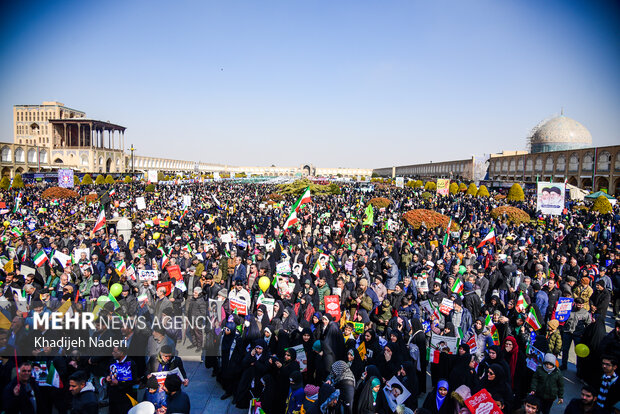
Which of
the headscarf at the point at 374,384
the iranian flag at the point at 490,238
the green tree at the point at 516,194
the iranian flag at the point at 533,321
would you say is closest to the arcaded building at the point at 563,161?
the green tree at the point at 516,194

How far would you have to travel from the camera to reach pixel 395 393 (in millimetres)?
4344

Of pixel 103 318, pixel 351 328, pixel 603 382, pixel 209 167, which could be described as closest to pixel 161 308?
pixel 103 318

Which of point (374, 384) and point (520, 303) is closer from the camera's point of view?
point (374, 384)

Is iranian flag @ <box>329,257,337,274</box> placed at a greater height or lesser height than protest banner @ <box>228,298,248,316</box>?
greater

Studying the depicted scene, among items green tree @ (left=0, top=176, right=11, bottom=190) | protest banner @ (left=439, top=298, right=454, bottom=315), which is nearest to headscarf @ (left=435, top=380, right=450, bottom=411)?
protest banner @ (left=439, top=298, right=454, bottom=315)

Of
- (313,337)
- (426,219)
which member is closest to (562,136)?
(426,219)

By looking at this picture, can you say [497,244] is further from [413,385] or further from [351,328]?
[413,385]

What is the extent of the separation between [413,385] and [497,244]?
34.7 ft

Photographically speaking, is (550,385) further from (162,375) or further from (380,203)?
(380,203)

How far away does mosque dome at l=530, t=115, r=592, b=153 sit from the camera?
60156 mm

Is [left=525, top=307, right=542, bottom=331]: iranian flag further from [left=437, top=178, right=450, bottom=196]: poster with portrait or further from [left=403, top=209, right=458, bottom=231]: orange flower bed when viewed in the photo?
[left=437, top=178, right=450, bottom=196]: poster with portrait

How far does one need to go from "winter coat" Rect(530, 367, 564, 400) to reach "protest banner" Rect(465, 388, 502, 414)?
1.42 metres

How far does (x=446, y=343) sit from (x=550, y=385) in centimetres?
124

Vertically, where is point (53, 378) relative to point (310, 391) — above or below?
below
